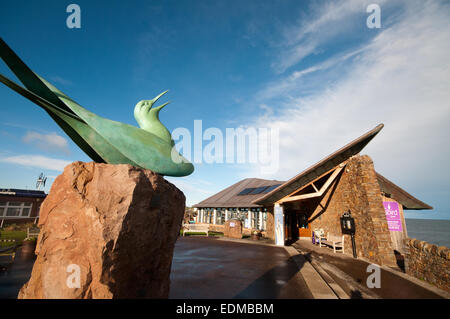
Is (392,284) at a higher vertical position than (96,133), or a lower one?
lower

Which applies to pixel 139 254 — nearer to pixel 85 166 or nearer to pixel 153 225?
pixel 153 225

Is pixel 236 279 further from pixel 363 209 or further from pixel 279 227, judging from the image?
pixel 279 227

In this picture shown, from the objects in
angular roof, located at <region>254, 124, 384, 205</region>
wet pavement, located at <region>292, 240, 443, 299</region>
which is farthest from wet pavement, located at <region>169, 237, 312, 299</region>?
angular roof, located at <region>254, 124, 384, 205</region>

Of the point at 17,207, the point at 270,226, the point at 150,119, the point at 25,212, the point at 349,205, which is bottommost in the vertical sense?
the point at 25,212

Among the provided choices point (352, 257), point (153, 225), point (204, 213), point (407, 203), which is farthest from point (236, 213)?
point (153, 225)

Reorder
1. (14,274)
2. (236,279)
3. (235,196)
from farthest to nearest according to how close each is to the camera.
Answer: (235,196) < (14,274) < (236,279)

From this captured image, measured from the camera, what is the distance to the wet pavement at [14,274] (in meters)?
4.27

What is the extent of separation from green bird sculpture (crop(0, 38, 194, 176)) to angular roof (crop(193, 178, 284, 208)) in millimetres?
15151

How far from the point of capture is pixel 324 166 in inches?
416

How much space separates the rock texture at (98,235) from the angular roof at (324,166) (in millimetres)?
9124

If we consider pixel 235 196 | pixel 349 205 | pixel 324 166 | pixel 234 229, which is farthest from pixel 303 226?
pixel 235 196

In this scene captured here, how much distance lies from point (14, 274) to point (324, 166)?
12.7 metres

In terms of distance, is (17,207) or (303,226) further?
(17,207)

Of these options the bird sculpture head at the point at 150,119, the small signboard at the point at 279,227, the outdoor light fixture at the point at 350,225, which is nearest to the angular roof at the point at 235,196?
the small signboard at the point at 279,227
